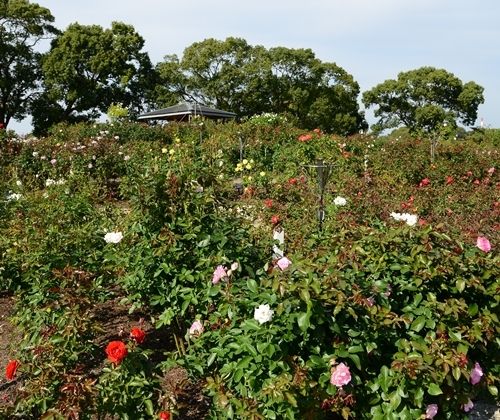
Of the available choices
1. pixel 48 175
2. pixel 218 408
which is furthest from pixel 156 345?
pixel 48 175

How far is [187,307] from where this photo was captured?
263cm

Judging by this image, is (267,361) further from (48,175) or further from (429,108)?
(429,108)

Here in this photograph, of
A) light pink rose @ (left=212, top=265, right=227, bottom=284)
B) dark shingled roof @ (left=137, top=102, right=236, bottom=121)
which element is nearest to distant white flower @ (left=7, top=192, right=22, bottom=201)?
light pink rose @ (left=212, top=265, right=227, bottom=284)

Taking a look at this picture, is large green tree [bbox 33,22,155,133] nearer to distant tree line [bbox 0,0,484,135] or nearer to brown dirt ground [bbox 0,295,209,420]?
distant tree line [bbox 0,0,484,135]

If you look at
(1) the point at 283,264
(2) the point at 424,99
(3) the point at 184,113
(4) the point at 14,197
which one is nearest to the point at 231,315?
(1) the point at 283,264

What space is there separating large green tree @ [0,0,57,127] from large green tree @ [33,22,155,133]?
0.69 metres

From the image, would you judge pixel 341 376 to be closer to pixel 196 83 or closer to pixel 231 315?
pixel 231 315

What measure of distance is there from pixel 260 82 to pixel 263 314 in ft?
98.1

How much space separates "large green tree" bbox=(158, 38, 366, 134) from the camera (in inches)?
1227

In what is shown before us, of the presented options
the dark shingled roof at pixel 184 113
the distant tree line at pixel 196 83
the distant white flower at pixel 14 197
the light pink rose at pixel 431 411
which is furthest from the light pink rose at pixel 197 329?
the distant tree line at pixel 196 83

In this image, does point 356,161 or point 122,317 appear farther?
point 356,161

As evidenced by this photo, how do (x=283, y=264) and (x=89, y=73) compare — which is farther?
(x=89, y=73)

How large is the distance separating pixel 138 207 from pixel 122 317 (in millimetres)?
926

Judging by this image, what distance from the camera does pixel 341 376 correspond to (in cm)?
199
